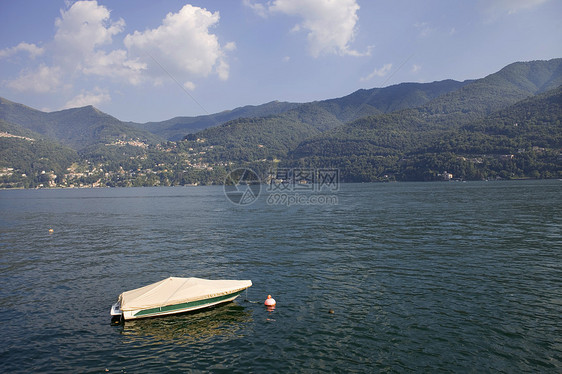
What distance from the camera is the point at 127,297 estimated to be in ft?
68.7

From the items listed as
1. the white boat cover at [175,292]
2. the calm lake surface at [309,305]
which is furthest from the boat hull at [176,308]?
the calm lake surface at [309,305]

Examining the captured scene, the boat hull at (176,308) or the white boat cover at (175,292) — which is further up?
the white boat cover at (175,292)

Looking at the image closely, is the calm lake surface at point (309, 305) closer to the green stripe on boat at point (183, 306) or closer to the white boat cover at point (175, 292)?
the green stripe on boat at point (183, 306)

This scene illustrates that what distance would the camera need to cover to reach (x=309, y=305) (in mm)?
21703

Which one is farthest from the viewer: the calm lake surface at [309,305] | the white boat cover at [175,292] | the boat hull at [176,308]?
the white boat cover at [175,292]

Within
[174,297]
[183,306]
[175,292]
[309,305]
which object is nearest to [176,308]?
[183,306]

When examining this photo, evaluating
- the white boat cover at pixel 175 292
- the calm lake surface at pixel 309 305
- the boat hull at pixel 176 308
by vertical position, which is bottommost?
the calm lake surface at pixel 309 305

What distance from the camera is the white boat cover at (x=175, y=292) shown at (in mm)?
20328

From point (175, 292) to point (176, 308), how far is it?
1.00 m

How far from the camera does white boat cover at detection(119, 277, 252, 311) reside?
2033 cm

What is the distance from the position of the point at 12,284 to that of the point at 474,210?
7386 centimetres

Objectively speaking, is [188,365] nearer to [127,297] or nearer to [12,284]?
[127,297]

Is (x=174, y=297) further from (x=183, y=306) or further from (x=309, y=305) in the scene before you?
(x=309, y=305)

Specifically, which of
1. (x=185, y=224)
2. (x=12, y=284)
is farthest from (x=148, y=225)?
(x=12, y=284)
